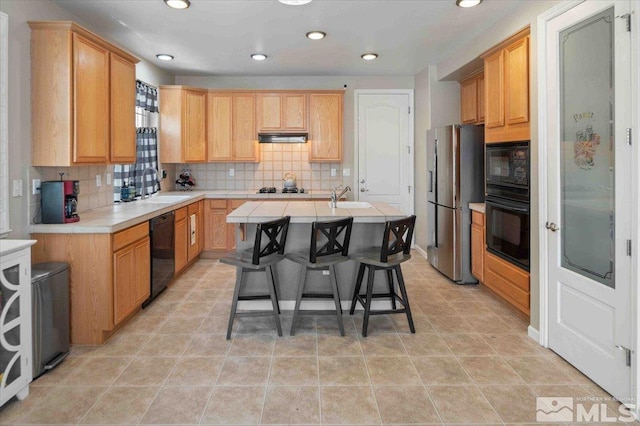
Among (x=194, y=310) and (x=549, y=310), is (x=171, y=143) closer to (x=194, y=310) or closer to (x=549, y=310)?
(x=194, y=310)

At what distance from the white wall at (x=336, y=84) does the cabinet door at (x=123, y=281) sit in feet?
11.6

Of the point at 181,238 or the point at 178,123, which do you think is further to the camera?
the point at 178,123

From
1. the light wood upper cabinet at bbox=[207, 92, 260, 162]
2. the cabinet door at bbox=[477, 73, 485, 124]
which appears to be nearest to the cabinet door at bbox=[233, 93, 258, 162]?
the light wood upper cabinet at bbox=[207, 92, 260, 162]

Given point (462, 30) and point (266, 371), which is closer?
point (266, 371)

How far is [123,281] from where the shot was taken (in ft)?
10.9

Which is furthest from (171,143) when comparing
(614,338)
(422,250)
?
(614,338)

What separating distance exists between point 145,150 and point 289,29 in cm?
235

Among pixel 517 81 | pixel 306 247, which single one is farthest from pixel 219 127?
pixel 517 81

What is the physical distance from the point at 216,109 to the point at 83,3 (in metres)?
2.67

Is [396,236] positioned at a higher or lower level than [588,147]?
lower

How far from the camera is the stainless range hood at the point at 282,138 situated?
19.6 ft

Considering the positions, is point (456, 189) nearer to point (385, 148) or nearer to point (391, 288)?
point (391, 288)

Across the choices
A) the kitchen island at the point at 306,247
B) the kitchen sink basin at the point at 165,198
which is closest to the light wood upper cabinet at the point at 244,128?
the kitchen sink basin at the point at 165,198

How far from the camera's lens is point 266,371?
274cm
